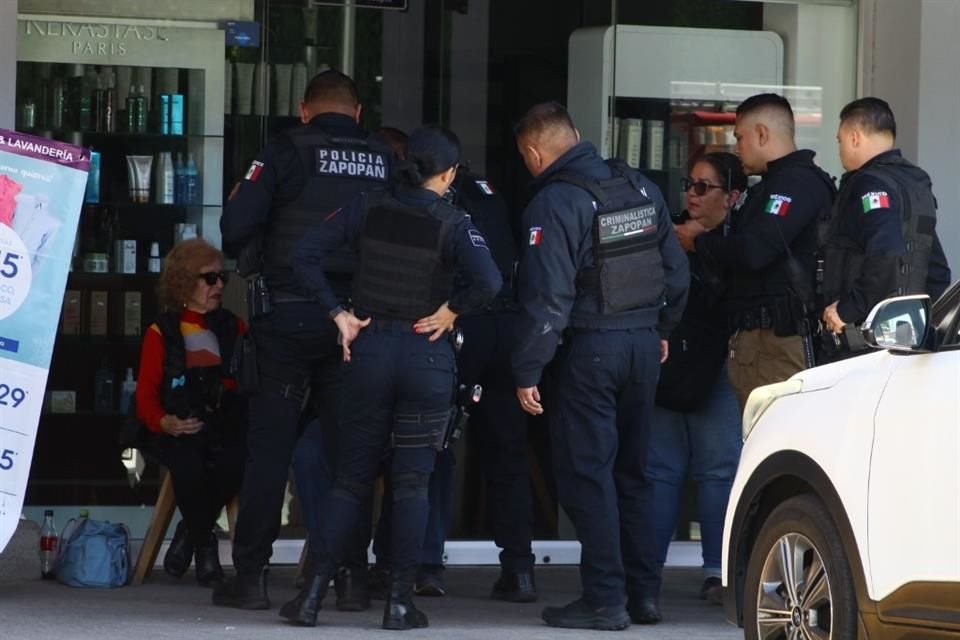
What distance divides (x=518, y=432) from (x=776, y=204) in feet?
4.85

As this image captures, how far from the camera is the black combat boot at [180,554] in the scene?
8.36 m

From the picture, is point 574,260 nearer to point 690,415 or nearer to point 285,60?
point 690,415

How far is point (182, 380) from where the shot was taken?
820 centimetres

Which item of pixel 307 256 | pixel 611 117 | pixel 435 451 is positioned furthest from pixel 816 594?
pixel 611 117

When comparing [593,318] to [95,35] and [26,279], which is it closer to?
[26,279]

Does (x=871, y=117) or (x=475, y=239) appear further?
(x=871, y=117)

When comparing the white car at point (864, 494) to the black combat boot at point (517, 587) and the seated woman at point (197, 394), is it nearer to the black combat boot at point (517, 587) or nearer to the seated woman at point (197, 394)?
the black combat boot at point (517, 587)

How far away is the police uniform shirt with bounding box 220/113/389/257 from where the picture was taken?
23.6ft

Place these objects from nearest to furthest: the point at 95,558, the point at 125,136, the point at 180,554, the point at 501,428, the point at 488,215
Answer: the point at 488,215 → the point at 501,428 → the point at 95,558 → the point at 180,554 → the point at 125,136

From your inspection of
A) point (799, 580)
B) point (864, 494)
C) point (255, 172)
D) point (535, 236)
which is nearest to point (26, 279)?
point (255, 172)

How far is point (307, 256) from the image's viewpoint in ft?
22.3

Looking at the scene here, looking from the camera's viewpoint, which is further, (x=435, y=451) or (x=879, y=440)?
(x=435, y=451)

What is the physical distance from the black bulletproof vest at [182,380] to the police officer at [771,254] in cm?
225

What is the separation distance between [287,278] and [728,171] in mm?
2013
